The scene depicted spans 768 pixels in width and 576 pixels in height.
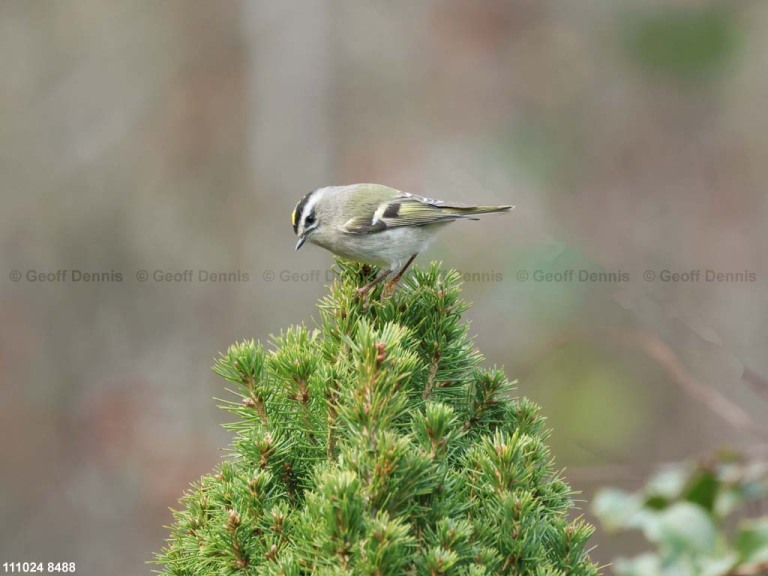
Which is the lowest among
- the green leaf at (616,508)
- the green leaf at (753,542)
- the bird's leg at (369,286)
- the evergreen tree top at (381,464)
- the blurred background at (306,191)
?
the green leaf at (753,542)

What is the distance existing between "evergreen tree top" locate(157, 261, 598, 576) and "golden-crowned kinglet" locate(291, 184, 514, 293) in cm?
146

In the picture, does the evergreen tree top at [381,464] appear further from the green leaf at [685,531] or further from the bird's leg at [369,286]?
the green leaf at [685,531]

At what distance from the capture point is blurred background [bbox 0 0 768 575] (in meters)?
6.78

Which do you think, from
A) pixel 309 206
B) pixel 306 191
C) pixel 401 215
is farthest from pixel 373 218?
pixel 306 191

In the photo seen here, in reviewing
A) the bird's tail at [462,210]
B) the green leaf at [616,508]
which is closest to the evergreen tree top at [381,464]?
the green leaf at [616,508]

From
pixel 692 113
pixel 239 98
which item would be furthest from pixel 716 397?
pixel 239 98

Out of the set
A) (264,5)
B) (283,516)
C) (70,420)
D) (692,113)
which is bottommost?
(283,516)

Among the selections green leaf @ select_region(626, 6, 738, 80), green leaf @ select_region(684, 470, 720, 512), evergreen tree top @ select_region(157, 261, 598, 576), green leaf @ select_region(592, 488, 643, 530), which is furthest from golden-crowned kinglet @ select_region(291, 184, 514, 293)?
green leaf @ select_region(626, 6, 738, 80)

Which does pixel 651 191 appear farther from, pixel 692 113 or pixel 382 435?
pixel 382 435

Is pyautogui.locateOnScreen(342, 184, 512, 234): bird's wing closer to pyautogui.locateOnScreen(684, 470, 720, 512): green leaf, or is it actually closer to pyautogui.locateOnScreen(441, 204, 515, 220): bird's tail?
pyautogui.locateOnScreen(441, 204, 515, 220): bird's tail

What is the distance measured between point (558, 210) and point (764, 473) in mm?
6366

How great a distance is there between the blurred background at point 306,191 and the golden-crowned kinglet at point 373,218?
7.33ft

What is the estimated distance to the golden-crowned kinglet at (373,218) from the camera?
381 centimetres

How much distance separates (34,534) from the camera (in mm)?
6805
